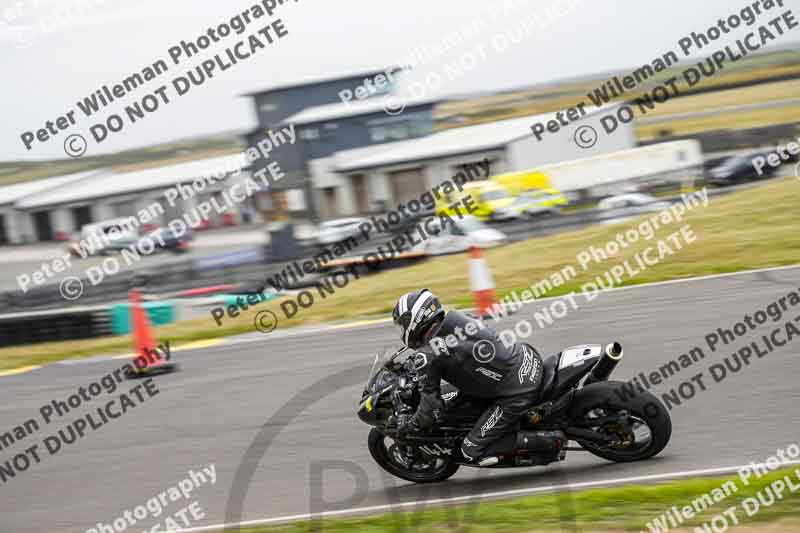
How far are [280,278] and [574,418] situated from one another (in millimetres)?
13827

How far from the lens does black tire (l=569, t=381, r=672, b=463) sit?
6.32m

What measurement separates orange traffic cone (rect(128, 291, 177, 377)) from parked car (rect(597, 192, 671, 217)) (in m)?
12.7

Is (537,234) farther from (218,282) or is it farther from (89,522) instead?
(89,522)

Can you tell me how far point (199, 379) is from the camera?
11.4 m

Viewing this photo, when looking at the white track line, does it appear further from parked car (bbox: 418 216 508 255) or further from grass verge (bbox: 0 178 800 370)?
parked car (bbox: 418 216 508 255)

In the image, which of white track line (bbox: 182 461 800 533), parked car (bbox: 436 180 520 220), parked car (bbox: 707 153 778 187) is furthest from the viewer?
parked car (bbox: 436 180 520 220)

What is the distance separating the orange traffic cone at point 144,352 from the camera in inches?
470

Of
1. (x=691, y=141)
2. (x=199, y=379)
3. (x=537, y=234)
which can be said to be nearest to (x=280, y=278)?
(x=537, y=234)

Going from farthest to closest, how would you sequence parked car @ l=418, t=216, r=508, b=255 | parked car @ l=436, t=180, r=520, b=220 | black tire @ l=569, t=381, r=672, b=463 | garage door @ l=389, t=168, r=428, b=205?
garage door @ l=389, t=168, r=428, b=205 < parked car @ l=436, t=180, r=520, b=220 < parked car @ l=418, t=216, r=508, b=255 < black tire @ l=569, t=381, r=672, b=463

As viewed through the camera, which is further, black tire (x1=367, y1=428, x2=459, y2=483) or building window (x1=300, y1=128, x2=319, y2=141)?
building window (x1=300, y1=128, x2=319, y2=141)

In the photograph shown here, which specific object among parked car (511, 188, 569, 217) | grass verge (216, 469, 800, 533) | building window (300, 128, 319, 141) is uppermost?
building window (300, 128, 319, 141)

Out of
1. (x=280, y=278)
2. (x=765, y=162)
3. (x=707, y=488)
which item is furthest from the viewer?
(x=765, y=162)

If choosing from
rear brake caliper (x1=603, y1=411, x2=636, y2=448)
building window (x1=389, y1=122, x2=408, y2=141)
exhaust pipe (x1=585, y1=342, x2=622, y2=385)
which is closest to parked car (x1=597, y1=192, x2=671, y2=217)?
exhaust pipe (x1=585, y1=342, x2=622, y2=385)

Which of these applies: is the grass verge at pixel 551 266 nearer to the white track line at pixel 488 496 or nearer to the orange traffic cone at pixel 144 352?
the orange traffic cone at pixel 144 352
